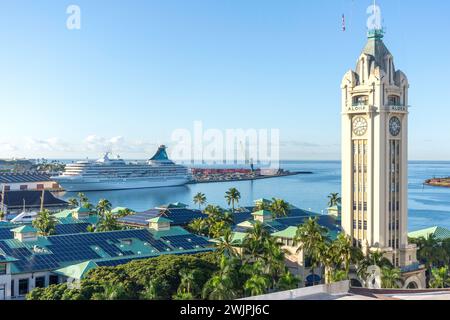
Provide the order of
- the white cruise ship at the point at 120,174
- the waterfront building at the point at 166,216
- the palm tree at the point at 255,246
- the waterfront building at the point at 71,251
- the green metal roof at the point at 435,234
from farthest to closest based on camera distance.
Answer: the white cruise ship at the point at 120,174
the waterfront building at the point at 166,216
the green metal roof at the point at 435,234
the palm tree at the point at 255,246
the waterfront building at the point at 71,251

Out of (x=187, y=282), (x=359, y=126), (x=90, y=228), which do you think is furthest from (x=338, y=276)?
(x=90, y=228)

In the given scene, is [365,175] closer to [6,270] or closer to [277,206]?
[277,206]

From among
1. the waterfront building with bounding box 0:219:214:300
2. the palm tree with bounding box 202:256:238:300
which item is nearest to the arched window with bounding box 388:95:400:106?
the waterfront building with bounding box 0:219:214:300

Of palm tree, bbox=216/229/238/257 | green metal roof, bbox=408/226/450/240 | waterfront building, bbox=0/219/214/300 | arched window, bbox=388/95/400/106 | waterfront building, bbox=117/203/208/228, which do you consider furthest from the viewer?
waterfront building, bbox=117/203/208/228

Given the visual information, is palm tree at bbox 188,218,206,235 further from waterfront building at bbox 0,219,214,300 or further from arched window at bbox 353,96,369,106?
arched window at bbox 353,96,369,106

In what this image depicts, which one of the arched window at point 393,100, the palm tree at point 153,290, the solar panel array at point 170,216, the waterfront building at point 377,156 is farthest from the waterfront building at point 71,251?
the arched window at point 393,100

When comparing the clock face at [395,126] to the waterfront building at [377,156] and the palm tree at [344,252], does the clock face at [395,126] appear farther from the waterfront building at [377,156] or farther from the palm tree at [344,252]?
the palm tree at [344,252]
